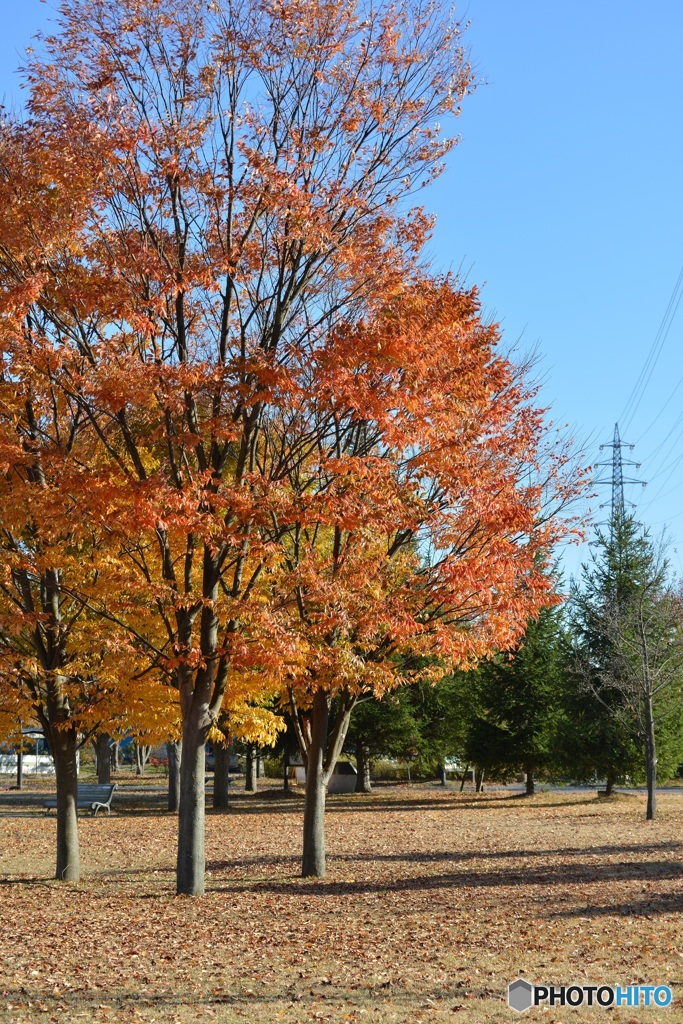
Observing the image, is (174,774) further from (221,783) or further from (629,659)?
(629,659)

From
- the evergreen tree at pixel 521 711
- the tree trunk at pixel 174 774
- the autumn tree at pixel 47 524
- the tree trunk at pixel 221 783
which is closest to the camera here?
the autumn tree at pixel 47 524

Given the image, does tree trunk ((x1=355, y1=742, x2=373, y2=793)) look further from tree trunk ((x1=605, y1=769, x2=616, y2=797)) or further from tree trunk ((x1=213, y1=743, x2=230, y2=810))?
tree trunk ((x1=605, y1=769, x2=616, y2=797))

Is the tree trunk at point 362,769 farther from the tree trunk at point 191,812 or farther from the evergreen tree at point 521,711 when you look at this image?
the tree trunk at point 191,812

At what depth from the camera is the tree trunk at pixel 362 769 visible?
1526 inches

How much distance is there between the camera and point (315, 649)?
12.5 m

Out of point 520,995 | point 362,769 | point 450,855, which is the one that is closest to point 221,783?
point 362,769

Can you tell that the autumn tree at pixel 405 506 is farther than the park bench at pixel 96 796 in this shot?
No

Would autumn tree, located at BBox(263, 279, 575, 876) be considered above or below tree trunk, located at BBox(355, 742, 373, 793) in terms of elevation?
above

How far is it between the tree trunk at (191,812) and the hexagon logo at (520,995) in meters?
5.81

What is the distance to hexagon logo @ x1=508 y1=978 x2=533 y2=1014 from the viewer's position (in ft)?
23.4

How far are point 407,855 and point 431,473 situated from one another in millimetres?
8439

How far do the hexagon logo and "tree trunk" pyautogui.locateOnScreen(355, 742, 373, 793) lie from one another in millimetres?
31310

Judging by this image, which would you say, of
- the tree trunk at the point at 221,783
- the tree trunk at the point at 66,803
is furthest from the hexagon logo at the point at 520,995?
the tree trunk at the point at 221,783

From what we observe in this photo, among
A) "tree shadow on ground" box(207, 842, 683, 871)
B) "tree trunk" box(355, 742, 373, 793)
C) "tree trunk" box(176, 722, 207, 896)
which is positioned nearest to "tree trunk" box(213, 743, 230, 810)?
"tree trunk" box(355, 742, 373, 793)
